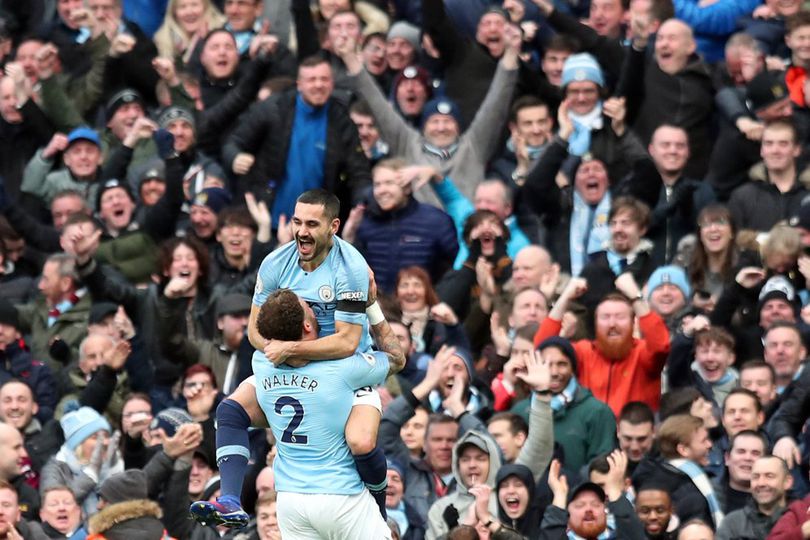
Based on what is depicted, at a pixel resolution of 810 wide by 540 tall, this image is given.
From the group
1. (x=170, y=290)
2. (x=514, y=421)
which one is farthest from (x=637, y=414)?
(x=170, y=290)

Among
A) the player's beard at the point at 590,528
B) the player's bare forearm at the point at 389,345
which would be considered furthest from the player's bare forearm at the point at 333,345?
the player's beard at the point at 590,528

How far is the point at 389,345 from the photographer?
47.5 feet

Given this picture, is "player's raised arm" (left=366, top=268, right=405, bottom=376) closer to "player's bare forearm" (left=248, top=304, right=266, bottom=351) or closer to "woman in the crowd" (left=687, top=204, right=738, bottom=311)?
"player's bare forearm" (left=248, top=304, right=266, bottom=351)

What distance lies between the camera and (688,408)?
671 inches

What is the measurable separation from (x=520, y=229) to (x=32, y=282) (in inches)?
160

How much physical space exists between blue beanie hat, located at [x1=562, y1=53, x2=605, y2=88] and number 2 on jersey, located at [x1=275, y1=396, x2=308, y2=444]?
708 cm

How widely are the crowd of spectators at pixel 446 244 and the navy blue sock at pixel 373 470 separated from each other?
1017mm

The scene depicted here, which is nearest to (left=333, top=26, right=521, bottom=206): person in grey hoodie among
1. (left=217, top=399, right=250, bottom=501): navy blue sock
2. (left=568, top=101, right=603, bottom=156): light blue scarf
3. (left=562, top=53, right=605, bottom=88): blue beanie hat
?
(left=562, top=53, right=605, bottom=88): blue beanie hat

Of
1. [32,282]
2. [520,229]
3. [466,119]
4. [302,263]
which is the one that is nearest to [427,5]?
[466,119]

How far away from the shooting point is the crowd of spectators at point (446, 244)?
16422 millimetres

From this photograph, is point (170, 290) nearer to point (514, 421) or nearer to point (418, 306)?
point (418, 306)

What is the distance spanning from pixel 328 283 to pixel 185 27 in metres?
9.80

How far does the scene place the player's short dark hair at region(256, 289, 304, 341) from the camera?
1359 cm

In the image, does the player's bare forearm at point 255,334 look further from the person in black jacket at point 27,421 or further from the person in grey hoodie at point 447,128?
the person in grey hoodie at point 447,128
